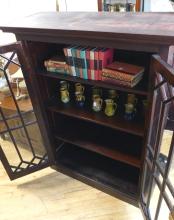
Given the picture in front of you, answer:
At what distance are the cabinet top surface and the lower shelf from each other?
1014 mm

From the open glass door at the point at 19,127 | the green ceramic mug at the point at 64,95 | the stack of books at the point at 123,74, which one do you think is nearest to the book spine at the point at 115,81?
the stack of books at the point at 123,74

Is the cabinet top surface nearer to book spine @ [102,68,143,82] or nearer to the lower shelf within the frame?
book spine @ [102,68,143,82]

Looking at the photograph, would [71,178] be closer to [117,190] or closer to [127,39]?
[117,190]

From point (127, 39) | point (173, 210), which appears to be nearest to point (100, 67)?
point (127, 39)

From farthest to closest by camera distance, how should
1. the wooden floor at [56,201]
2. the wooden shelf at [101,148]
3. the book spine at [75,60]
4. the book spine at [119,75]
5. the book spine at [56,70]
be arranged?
the wooden floor at [56,201] < the wooden shelf at [101,148] < the book spine at [56,70] < the book spine at [75,60] < the book spine at [119,75]

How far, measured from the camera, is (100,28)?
0.97m

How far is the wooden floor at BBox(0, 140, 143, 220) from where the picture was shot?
148 cm

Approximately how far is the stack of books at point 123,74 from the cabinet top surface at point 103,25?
0.20 metres

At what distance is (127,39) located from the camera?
0.89m

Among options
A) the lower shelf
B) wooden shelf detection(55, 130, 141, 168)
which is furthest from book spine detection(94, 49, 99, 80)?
the lower shelf

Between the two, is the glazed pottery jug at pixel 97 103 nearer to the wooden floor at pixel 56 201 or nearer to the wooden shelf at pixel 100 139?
the wooden shelf at pixel 100 139

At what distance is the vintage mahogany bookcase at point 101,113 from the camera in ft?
2.99

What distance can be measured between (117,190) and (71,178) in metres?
0.40

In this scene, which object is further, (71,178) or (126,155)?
(71,178)
